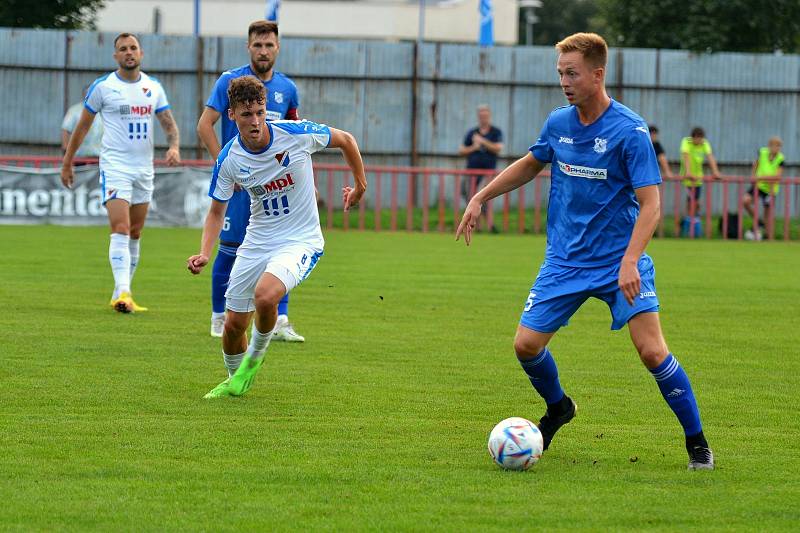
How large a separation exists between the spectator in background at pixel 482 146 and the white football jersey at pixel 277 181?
15.4m

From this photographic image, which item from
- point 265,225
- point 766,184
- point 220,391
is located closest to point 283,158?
point 265,225

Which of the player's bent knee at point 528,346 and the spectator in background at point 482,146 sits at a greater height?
the spectator in background at point 482,146

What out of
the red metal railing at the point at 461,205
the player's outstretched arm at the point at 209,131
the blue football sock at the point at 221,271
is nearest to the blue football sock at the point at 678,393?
the blue football sock at the point at 221,271

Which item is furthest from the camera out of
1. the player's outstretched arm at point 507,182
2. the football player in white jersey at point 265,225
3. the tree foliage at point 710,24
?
the tree foliage at point 710,24

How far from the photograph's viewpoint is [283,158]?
7.62m

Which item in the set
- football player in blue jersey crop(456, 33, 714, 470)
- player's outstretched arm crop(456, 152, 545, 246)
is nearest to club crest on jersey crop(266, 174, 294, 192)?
player's outstretched arm crop(456, 152, 545, 246)

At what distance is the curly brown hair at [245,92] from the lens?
713 centimetres

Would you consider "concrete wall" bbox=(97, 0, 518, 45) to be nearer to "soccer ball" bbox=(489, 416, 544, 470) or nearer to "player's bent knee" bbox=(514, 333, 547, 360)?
"player's bent knee" bbox=(514, 333, 547, 360)

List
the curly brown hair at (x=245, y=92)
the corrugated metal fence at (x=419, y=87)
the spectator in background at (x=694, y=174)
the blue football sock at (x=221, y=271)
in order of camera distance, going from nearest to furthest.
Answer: the curly brown hair at (x=245, y=92)
the blue football sock at (x=221, y=271)
the spectator in background at (x=694, y=174)
the corrugated metal fence at (x=419, y=87)

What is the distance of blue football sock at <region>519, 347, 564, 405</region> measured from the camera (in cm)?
632

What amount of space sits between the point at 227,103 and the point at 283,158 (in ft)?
7.11

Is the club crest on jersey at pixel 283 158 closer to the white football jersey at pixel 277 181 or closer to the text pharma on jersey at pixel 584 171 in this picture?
the white football jersey at pixel 277 181

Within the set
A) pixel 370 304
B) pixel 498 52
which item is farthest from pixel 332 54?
pixel 370 304

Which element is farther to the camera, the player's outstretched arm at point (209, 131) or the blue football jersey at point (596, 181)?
the player's outstretched arm at point (209, 131)
